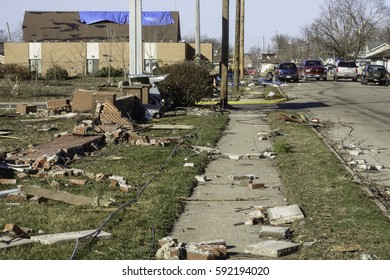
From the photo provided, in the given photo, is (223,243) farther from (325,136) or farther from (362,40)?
(362,40)

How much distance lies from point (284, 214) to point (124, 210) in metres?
1.96

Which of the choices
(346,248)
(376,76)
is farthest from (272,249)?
(376,76)

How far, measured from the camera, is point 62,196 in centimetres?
938

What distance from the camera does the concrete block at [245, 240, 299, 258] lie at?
22.7 ft

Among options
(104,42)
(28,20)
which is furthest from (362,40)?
(28,20)

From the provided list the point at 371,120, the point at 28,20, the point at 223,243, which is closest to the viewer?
the point at 223,243

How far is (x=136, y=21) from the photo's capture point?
84.6ft

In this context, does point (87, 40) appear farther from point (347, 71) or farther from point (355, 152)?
point (355, 152)

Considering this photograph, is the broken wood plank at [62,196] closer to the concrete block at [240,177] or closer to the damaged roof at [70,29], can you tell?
the concrete block at [240,177]

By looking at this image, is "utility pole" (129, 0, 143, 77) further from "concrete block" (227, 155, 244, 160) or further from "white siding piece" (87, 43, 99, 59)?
→ "white siding piece" (87, 43, 99, 59)

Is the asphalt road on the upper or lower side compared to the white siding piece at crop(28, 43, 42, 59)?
lower

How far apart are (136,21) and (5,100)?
364 inches

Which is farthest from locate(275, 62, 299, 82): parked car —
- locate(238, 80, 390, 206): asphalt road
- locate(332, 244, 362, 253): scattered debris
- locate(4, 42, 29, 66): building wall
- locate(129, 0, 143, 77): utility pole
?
locate(332, 244, 362, 253): scattered debris

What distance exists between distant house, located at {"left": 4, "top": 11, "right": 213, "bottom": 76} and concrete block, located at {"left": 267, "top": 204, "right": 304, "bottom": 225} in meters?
59.6
